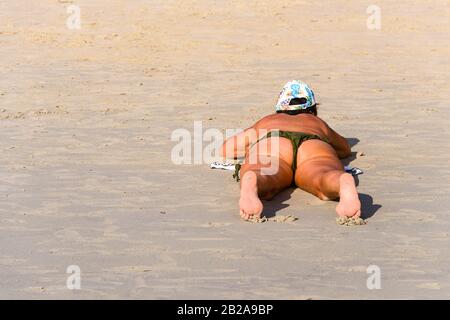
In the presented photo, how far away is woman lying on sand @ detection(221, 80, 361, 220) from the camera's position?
6.22m

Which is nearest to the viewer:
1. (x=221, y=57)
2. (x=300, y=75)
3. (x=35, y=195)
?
(x=35, y=195)

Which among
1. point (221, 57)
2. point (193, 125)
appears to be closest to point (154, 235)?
point (193, 125)

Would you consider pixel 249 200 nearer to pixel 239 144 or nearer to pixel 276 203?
pixel 276 203

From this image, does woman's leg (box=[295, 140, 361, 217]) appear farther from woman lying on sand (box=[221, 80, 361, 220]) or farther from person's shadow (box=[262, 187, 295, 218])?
person's shadow (box=[262, 187, 295, 218])

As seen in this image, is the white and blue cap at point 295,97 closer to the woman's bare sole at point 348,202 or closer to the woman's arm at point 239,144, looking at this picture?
the woman's arm at point 239,144

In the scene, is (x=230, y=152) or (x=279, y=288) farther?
(x=230, y=152)

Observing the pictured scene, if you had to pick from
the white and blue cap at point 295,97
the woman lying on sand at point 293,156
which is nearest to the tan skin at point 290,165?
the woman lying on sand at point 293,156

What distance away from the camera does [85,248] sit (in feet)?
19.0

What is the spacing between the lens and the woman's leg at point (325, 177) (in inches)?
241

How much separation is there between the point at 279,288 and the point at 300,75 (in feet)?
20.6

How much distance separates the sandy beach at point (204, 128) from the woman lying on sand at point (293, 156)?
0.43ft

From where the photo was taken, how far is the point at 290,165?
22.8 ft

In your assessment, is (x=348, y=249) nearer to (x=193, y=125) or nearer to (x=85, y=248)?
(x=85, y=248)

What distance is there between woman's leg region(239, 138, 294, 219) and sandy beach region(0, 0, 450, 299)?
12 centimetres
